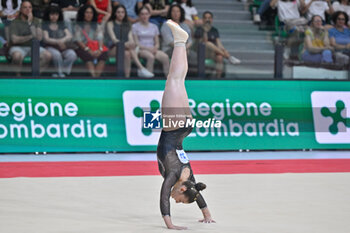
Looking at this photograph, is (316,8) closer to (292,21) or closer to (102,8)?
(292,21)

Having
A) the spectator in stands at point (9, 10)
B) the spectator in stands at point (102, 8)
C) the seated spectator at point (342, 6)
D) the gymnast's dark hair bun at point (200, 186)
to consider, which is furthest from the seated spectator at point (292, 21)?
the gymnast's dark hair bun at point (200, 186)

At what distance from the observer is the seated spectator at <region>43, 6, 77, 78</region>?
1305 cm

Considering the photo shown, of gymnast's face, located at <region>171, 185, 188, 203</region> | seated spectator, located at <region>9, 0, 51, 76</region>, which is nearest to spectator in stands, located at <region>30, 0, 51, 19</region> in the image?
seated spectator, located at <region>9, 0, 51, 76</region>

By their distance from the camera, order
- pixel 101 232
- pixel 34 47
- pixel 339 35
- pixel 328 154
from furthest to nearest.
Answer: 1. pixel 339 35
2. pixel 328 154
3. pixel 34 47
4. pixel 101 232

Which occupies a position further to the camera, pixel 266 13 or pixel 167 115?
pixel 266 13

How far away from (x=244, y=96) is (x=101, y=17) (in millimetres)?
3464

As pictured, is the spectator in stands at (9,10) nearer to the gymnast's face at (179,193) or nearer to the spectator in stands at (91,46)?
the spectator in stands at (91,46)

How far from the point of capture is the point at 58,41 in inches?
516

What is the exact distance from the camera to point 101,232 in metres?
6.48

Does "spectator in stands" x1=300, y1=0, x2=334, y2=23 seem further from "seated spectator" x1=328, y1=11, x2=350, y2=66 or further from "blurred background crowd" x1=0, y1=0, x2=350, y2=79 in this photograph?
"seated spectator" x1=328, y1=11, x2=350, y2=66

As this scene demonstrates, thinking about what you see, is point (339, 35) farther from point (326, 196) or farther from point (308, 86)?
point (326, 196)

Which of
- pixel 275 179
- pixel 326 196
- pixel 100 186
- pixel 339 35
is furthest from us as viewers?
pixel 339 35

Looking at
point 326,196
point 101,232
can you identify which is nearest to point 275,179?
point 326,196

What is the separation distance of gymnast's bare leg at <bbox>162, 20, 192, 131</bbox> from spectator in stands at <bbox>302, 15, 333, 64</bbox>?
26.7 feet
